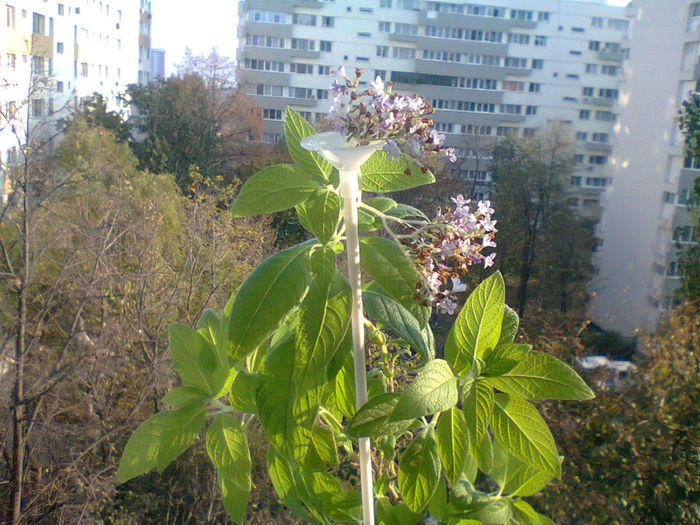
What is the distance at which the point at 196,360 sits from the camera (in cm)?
51

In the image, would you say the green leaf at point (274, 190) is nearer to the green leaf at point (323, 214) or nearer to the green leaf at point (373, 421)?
the green leaf at point (323, 214)

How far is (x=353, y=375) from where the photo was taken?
18.6 inches

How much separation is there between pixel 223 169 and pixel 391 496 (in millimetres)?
6498

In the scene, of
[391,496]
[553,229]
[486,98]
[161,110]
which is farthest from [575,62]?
[391,496]

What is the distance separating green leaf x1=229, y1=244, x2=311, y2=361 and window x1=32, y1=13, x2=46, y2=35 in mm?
6607

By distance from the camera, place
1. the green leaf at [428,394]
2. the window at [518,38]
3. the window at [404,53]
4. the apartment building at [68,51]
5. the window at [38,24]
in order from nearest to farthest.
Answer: the green leaf at [428,394] < the apartment building at [68,51] < the window at [38,24] < the window at [404,53] < the window at [518,38]

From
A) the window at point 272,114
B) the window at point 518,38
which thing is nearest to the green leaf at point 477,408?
the window at point 272,114

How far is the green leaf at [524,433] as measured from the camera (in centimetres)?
43

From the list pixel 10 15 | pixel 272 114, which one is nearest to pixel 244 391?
pixel 10 15

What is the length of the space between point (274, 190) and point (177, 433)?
22 cm

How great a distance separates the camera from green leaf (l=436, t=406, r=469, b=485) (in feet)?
1.38

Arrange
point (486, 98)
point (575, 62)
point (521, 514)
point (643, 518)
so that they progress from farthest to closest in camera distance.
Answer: point (575, 62) → point (486, 98) → point (643, 518) → point (521, 514)

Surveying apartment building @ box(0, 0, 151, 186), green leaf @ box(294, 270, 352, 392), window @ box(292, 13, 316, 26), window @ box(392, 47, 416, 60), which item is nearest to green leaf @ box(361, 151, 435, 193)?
green leaf @ box(294, 270, 352, 392)

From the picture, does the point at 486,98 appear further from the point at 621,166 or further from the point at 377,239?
the point at 377,239
